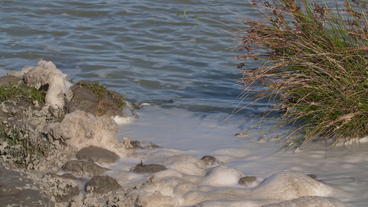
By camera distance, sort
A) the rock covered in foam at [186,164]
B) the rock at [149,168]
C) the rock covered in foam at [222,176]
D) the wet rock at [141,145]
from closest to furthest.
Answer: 1. the rock covered in foam at [222,176]
2. the rock at [149,168]
3. the rock covered in foam at [186,164]
4. the wet rock at [141,145]

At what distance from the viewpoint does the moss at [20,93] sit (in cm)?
498

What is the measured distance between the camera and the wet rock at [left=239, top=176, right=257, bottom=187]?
3550 mm

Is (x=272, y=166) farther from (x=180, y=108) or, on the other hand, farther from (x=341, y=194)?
(x=180, y=108)

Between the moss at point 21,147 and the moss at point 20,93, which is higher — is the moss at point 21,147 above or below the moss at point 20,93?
below

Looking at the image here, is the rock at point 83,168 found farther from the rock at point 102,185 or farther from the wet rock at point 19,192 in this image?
the wet rock at point 19,192

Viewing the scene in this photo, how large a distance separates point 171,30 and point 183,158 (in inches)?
309

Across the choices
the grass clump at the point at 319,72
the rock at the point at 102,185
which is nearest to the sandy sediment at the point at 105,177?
the rock at the point at 102,185

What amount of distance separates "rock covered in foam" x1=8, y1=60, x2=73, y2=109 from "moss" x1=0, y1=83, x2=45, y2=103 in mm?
129

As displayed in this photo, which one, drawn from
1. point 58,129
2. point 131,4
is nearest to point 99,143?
point 58,129

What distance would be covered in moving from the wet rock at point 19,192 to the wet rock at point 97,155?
0.84 m

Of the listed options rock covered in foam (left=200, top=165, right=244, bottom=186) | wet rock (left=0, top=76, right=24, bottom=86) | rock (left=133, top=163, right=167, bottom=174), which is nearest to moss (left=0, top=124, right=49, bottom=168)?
rock (left=133, top=163, right=167, bottom=174)

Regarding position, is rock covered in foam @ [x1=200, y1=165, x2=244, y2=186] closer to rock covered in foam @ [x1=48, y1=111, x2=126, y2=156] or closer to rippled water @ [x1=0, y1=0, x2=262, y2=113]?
rock covered in foam @ [x1=48, y1=111, x2=126, y2=156]

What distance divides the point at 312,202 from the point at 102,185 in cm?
167

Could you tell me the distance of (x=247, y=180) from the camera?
11.8ft
